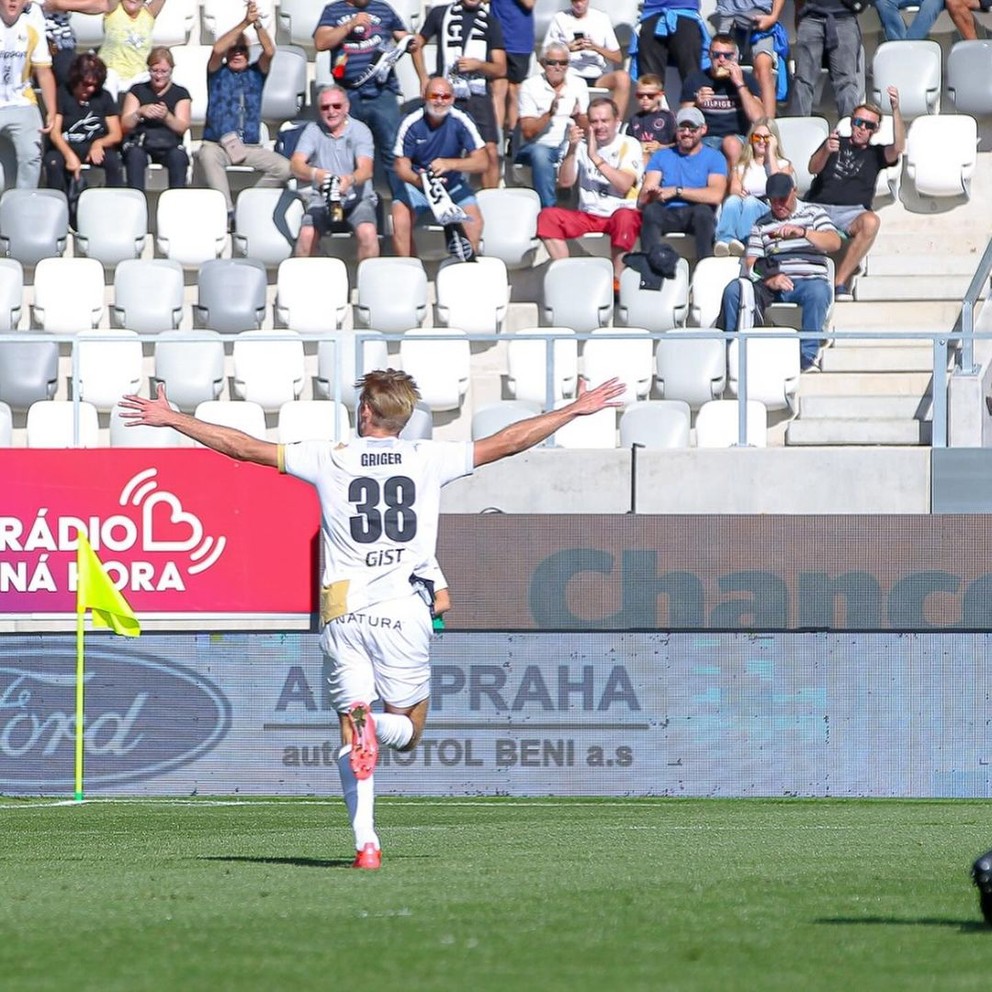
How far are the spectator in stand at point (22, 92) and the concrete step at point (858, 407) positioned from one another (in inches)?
307

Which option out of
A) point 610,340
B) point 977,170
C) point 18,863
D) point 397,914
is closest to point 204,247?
point 610,340

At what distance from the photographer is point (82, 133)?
1989cm

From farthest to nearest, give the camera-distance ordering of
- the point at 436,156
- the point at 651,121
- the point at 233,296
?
1. the point at 651,121
2. the point at 436,156
3. the point at 233,296

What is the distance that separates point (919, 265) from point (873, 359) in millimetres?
1612

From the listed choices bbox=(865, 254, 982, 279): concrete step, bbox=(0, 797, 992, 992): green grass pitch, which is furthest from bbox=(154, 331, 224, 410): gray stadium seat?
bbox=(0, 797, 992, 992): green grass pitch

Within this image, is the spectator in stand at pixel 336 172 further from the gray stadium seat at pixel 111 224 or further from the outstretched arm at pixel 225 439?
the outstretched arm at pixel 225 439

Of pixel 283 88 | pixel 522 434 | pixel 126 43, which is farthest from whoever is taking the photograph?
pixel 283 88

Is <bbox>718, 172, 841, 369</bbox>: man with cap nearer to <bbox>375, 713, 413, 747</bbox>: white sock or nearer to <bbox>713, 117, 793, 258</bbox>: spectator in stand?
<bbox>713, 117, 793, 258</bbox>: spectator in stand

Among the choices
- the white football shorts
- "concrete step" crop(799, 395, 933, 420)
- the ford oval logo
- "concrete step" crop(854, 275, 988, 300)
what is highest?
"concrete step" crop(854, 275, 988, 300)

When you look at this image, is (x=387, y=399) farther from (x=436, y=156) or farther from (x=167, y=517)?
(x=436, y=156)

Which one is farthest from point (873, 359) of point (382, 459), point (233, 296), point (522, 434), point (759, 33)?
point (382, 459)

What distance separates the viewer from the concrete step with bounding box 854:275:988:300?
63.0ft

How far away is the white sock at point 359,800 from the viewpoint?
24.6 feet

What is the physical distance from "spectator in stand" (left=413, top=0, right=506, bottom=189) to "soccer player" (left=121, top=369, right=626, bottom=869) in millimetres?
12125
